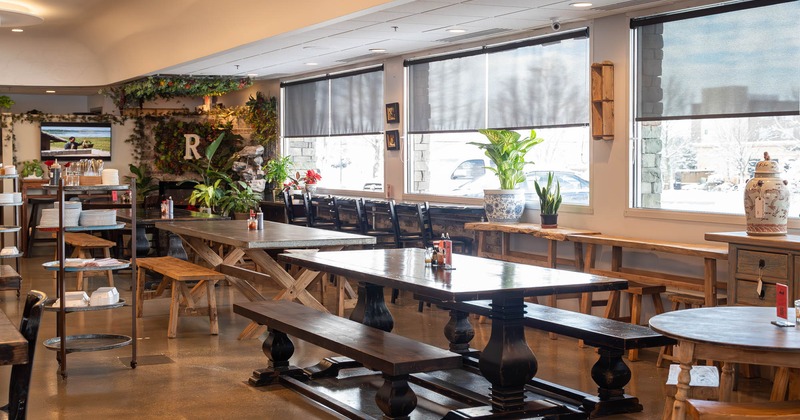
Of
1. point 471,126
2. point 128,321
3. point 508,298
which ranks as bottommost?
point 128,321

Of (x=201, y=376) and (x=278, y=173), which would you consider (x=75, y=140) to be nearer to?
(x=278, y=173)

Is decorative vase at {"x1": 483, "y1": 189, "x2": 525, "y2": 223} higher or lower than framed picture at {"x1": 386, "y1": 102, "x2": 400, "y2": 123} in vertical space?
lower

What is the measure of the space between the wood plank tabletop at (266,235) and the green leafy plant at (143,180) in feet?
18.0

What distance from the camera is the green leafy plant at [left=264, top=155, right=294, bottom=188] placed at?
12.2m

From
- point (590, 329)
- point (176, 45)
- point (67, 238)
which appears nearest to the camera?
point (590, 329)

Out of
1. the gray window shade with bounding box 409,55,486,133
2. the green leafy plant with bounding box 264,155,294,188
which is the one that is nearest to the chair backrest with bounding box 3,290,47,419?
the gray window shade with bounding box 409,55,486,133

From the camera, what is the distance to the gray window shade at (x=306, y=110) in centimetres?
1203

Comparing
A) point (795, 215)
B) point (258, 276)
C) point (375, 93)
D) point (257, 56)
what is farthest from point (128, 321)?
point (795, 215)

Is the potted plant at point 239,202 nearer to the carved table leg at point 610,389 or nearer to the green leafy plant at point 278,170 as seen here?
the green leafy plant at point 278,170

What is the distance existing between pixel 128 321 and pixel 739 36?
5.29 m

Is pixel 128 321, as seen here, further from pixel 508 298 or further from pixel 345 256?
pixel 508 298

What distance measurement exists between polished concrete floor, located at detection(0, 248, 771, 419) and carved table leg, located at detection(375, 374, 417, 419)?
498mm

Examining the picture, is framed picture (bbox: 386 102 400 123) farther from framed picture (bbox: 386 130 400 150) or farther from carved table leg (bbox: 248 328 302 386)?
carved table leg (bbox: 248 328 302 386)

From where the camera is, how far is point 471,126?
9219 mm
